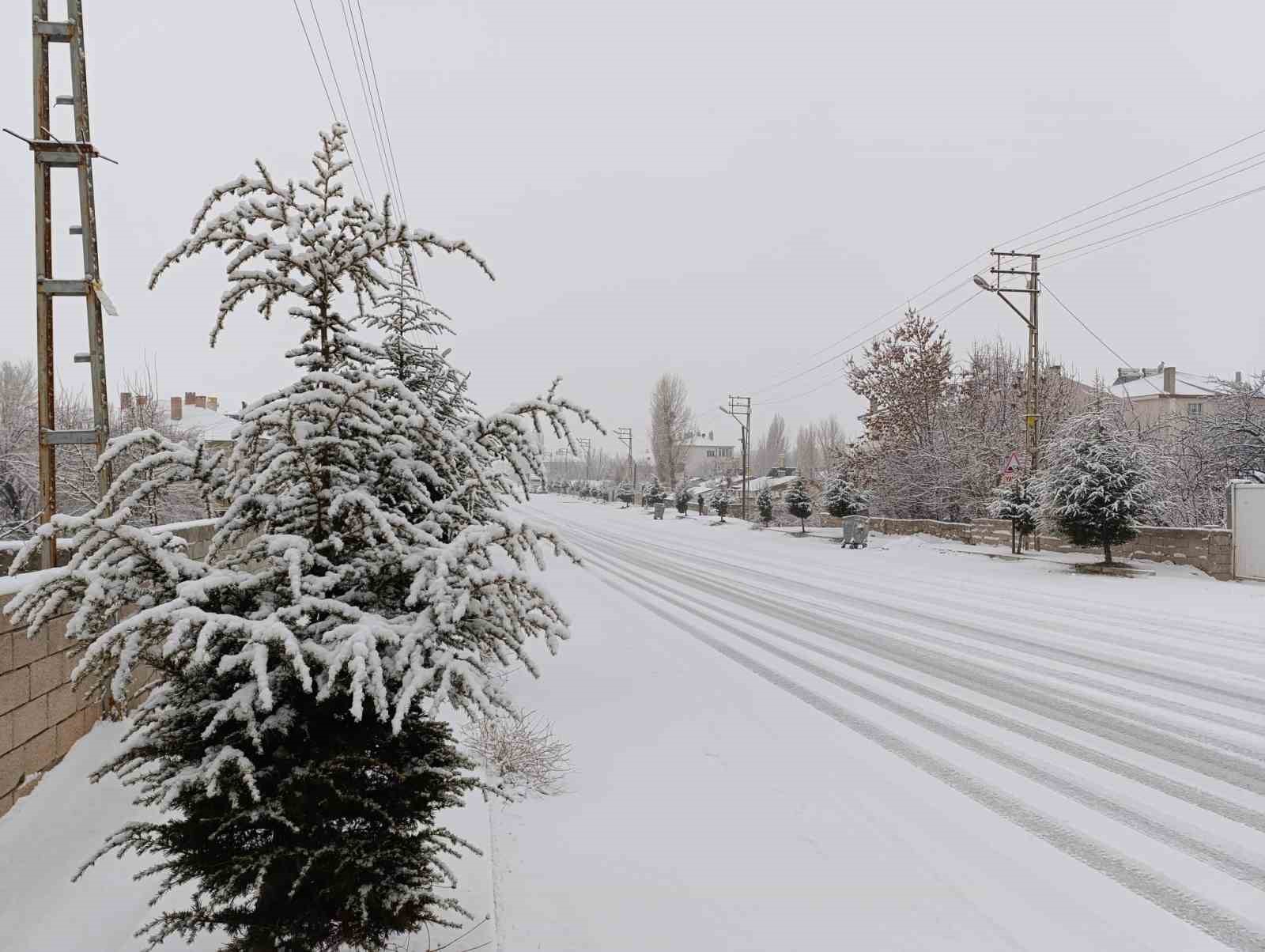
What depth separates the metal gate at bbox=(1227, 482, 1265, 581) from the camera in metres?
14.9

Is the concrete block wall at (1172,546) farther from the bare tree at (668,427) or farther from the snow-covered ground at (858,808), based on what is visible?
the bare tree at (668,427)

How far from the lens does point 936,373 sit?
3559cm

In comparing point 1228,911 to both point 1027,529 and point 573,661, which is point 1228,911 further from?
point 1027,529

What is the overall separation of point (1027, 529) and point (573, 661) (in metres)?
17.3

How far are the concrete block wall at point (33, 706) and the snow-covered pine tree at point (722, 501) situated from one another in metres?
35.4

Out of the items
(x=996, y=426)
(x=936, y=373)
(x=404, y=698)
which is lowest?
(x=404, y=698)

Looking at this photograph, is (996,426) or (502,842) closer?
(502,842)

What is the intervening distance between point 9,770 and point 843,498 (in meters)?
28.8

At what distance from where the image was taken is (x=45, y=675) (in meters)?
4.51

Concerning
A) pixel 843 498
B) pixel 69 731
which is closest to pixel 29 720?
pixel 69 731

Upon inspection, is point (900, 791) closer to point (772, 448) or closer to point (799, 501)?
point (799, 501)

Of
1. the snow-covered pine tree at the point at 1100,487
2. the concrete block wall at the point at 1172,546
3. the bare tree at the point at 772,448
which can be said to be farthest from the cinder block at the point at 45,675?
the bare tree at the point at 772,448

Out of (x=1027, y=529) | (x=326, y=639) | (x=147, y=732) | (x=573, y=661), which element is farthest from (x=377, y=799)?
(x=1027, y=529)

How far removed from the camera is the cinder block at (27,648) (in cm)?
413
